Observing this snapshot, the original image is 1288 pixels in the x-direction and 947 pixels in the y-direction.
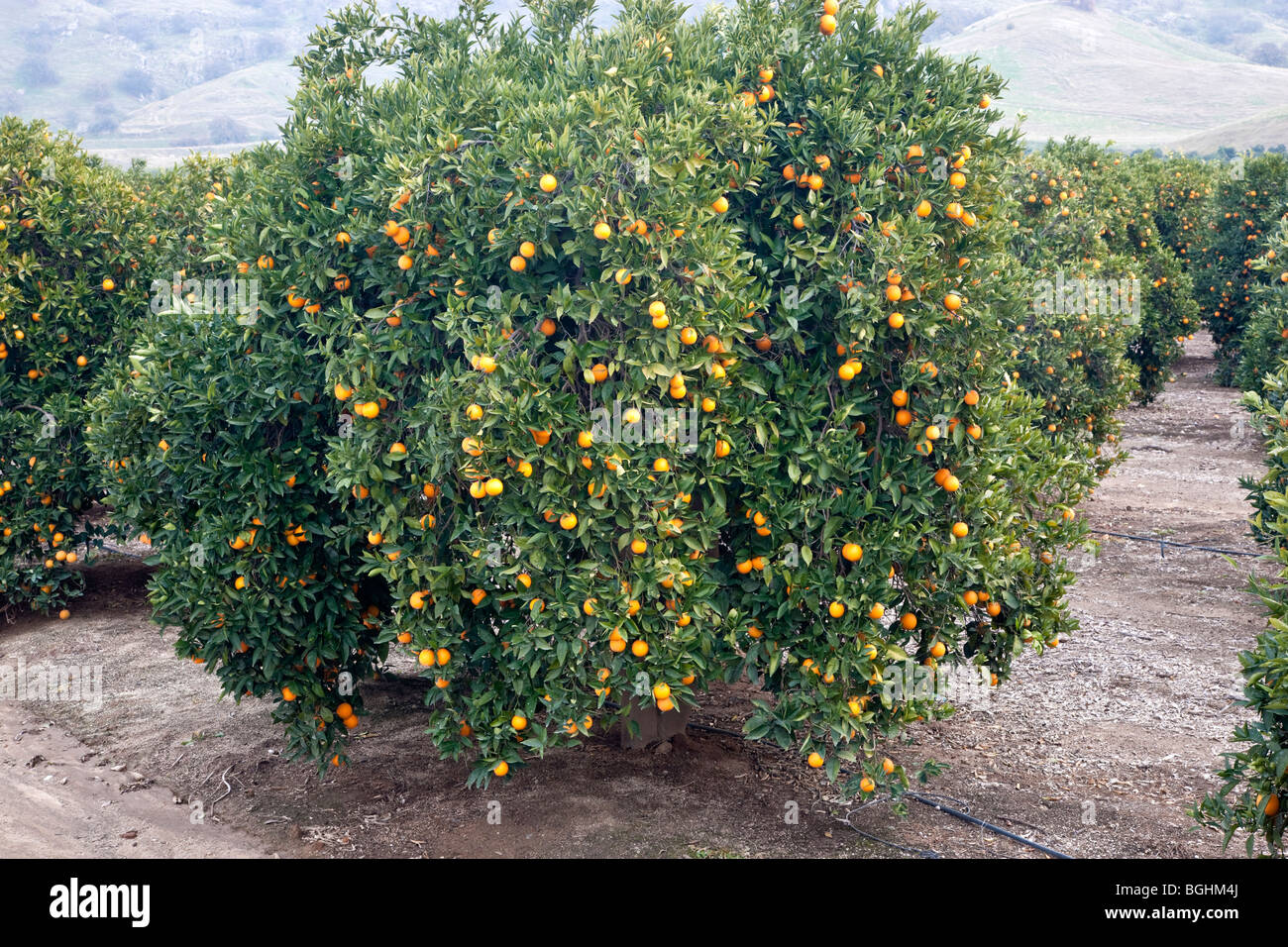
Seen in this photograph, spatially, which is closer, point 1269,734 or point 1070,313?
point 1269,734

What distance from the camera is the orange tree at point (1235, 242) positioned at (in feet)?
58.6

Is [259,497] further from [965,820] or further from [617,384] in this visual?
[965,820]

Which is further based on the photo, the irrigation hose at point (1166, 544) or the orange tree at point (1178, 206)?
the orange tree at point (1178, 206)

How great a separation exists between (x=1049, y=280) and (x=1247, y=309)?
10.4m

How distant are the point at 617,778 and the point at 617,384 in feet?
8.08

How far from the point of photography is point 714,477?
4082 millimetres

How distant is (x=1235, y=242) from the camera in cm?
1827

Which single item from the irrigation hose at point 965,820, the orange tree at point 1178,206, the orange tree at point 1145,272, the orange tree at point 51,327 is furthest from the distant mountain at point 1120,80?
the orange tree at point 51,327

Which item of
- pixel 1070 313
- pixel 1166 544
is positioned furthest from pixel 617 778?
pixel 1166 544

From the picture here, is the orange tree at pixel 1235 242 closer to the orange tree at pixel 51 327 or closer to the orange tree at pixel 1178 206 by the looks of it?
the orange tree at pixel 1178 206

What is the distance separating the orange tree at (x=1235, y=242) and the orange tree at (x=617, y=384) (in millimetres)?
16109

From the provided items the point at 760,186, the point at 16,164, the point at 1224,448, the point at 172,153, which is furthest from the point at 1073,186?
the point at 172,153

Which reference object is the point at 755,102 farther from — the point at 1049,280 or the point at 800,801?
the point at 1049,280

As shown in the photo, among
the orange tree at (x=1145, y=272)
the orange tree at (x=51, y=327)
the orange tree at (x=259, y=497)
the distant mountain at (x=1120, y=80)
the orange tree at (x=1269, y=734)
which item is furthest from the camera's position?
the distant mountain at (x=1120, y=80)
